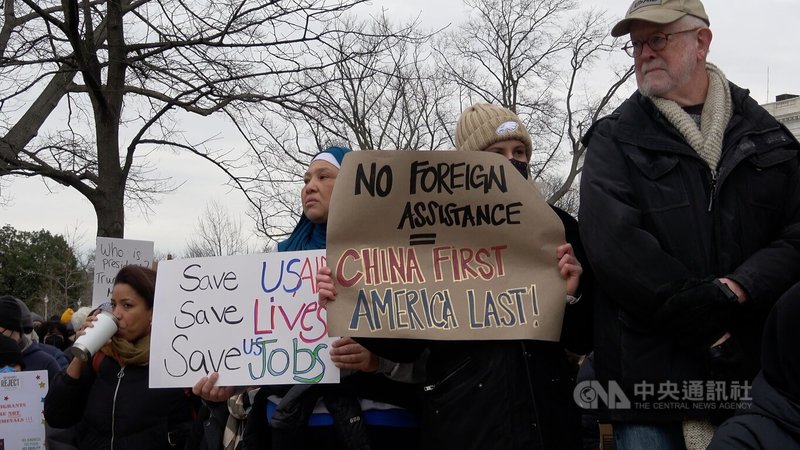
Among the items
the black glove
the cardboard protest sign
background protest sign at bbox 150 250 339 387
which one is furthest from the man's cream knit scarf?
the cardboard protest sign

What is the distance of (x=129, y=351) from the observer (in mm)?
4176

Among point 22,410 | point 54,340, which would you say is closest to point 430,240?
point 22,410

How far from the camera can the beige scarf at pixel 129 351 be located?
418 cm

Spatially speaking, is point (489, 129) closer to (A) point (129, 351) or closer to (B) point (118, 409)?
(A) point (129, 351)

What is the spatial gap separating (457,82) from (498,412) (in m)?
21.1

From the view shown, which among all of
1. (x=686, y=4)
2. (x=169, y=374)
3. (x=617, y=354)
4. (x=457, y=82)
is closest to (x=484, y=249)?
(x=617, y=354)

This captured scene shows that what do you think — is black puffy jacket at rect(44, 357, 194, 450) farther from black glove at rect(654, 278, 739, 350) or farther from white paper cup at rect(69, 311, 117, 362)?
black glove at rect(654, 278, 739, 350)

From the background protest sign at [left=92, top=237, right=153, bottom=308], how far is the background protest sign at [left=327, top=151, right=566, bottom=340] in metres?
3.68

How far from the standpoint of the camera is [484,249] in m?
3.38

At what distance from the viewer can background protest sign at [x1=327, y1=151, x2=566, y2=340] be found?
330 cm

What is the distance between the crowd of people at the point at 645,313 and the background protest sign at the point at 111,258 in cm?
299

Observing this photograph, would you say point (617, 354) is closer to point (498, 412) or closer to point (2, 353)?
point (498, 412)

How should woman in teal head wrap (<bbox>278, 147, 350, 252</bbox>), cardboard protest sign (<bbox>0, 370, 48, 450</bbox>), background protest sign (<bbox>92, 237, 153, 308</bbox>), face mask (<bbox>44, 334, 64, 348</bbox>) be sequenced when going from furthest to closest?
face mask (<bbox>44, 334, 64, 348</bbox>) < background protest sign (<bbox>92, 237, 153, 308</bbox>) < cardboard protest sign (<bbox>0, 370, 48, 450</bbox>) < woman in teal head wrap (<bbox>278, 147, 350, 252</bbox>)

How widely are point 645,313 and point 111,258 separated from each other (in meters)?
4.86
